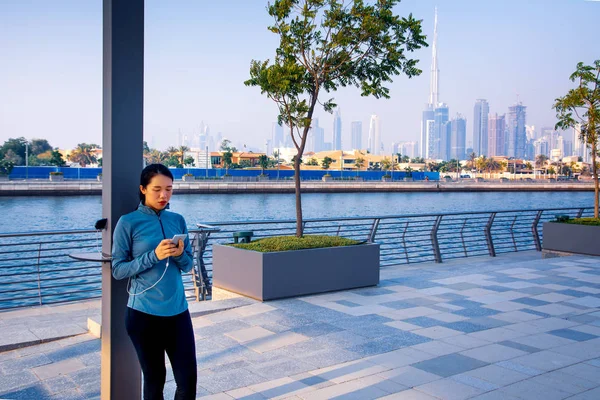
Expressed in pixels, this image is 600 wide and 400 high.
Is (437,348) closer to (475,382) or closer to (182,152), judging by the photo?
(475,382)

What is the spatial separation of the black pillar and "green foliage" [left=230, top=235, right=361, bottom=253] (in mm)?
3684

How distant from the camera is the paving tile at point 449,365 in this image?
4.33 m

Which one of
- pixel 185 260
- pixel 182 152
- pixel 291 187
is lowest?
pixel 291 187

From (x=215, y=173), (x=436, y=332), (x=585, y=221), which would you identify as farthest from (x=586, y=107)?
(x=215, y=173)

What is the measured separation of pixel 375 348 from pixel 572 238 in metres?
7.63

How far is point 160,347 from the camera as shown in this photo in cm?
283

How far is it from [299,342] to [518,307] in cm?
284

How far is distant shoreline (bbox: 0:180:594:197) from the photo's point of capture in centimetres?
5923

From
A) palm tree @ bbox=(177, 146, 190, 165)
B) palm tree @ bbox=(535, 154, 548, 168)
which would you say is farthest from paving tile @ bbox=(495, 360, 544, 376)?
palm tree @ bbox=(535, 154, 548, 168)

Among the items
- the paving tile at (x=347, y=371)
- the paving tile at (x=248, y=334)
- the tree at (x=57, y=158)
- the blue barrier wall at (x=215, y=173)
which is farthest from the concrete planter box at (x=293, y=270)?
the tree at (x=57, y=158)

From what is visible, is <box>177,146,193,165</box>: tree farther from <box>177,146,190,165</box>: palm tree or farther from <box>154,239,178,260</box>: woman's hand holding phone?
<box>154,239,178,260</box>: woman's hand holding phone

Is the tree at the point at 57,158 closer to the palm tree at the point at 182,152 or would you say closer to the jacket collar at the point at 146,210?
the palm tree at the point at 182,152

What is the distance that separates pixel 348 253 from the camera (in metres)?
7.31

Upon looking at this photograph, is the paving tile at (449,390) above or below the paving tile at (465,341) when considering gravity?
above
